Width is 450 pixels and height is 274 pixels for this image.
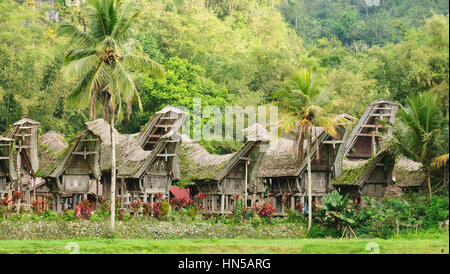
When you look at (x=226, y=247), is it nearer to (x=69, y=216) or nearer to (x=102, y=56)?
(x=69, y=216)

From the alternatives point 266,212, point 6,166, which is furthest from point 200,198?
point 6,166

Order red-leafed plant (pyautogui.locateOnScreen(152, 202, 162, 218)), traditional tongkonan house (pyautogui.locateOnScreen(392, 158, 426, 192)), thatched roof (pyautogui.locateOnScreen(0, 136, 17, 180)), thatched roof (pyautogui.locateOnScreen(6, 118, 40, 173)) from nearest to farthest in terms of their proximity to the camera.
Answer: red-leafed plant (pyautogui.locateOnScreen(152, 202, 162, 218)) → thatched roof (pyautogui.locateOnScreen(0, 136, 17, 180)) → traditional tongkonan house (pyautogui.locateOnScreen(392, 158, 426, 192)) → thatched roof (pyautogui.locateOnScreen(6, 118, 40, 173))

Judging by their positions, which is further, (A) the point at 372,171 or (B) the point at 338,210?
(A) the point at 372,171

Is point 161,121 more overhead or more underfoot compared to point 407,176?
more overhead

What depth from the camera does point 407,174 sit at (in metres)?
35.1

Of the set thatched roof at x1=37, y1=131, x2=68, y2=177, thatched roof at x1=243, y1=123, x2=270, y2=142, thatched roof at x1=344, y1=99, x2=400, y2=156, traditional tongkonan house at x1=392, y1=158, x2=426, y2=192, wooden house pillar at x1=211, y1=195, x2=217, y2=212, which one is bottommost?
wooden house pillar at x1=211, y1=195, x2=217, y2=212

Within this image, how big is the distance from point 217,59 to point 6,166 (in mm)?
34055

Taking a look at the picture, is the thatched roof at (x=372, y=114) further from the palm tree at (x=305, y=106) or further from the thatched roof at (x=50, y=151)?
the thatched roof at (x=50, y=151)

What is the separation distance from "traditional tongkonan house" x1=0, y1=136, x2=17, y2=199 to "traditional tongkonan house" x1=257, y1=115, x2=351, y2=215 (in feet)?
39.4

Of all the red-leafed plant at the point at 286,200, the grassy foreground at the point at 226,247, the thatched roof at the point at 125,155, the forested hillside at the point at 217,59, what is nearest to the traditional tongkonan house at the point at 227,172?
the red-leafed plant at the point at 286,200

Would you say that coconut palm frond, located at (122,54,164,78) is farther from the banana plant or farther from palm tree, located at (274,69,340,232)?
the banana plant

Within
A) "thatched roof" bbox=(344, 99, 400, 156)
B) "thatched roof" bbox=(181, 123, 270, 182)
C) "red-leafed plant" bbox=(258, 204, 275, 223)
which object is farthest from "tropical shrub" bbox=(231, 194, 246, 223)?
"thatched roof" bbox=(344, 99, 400, 156)

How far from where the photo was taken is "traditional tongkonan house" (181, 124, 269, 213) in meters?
34.7

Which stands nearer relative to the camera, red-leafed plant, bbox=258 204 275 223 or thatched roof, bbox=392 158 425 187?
red-leafed plant, bbox=258 204 275 223
